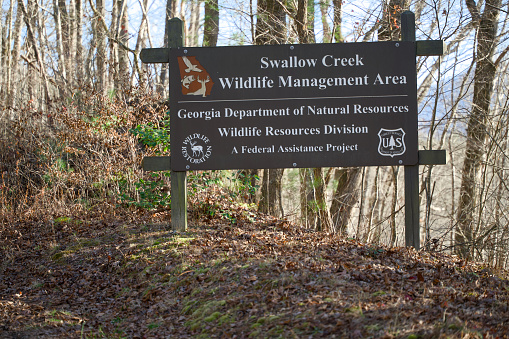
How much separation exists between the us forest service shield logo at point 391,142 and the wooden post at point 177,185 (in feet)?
9.26

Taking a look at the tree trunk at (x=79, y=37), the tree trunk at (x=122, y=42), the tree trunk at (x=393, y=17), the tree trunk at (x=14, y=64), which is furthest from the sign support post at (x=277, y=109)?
the tree trunk at (x=79, y=37)

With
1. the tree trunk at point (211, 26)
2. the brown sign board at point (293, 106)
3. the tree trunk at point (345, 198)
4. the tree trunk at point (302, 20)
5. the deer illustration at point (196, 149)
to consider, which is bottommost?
the tree trunk at point (345, 198)

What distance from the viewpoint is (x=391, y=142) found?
679 centimetres

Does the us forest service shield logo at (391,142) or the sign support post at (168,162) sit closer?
the us forest service shield logo at (391,142)

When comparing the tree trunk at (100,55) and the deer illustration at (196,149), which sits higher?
the tree trunk at (100,55)

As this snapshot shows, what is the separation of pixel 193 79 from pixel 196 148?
38.4 inches

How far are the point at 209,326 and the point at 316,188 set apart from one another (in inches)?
229

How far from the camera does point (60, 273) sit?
6.49 m

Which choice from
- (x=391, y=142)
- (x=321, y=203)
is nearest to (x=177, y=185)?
(x=391, y=142)

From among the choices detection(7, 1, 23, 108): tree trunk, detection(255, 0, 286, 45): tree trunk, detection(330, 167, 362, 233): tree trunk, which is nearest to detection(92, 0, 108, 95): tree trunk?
detection(7, 1, 23, 108): tree trunk

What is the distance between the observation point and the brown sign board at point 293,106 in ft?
22.3

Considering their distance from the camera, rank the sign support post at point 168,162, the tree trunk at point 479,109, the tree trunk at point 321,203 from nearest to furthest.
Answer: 1. the sign support post at point 168,162
2. the tree trunk at point 321,203
3. the tree trunk at point 479,109

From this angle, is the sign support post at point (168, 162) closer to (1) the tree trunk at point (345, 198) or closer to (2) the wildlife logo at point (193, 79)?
(2) the wildlife logo at point (193, 79)

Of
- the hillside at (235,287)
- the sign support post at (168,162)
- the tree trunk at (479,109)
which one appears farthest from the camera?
the tree trunk at (479,109)
